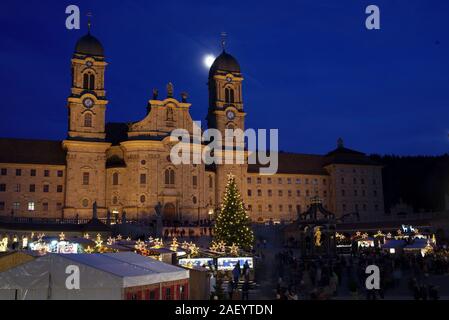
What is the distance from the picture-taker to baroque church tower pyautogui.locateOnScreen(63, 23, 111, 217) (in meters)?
63.0

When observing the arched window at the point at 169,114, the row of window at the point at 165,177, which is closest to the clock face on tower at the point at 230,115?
the arched window at the point at 169,114

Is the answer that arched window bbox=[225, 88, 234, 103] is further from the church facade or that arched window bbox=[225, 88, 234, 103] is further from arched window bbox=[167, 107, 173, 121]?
arched window bbox=[167, 107, 173, 121]

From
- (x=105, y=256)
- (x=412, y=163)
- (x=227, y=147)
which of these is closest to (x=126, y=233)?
(x=227, y=147)

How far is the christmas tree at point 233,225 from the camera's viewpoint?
44000mm

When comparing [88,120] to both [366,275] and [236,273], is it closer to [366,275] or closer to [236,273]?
[236,273]

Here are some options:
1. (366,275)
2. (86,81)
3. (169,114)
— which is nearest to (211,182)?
(169,114)

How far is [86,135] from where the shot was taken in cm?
6456

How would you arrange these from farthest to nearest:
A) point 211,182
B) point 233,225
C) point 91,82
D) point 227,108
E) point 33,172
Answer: point 227,108, point 211,182, point 91,82, point 33,172, point 233,225

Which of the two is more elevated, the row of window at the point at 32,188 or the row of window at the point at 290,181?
the row of window at the point at 290,181

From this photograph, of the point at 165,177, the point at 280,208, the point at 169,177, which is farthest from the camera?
the point at 280,208

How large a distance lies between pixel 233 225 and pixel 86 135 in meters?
27.7

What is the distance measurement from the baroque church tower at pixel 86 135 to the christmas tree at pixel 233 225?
75.8 feet

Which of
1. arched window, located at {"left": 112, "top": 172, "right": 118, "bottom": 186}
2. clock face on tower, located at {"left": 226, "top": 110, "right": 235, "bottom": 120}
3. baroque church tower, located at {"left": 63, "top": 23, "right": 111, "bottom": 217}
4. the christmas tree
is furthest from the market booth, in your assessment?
clock face on tower, located at {"left": 226, "top": 110, "right": 235, "bottom": 120}

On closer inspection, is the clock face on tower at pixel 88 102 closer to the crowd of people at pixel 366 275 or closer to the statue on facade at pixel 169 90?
the statue on facade at pixel 169 90
